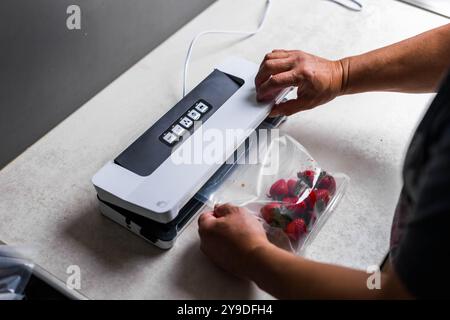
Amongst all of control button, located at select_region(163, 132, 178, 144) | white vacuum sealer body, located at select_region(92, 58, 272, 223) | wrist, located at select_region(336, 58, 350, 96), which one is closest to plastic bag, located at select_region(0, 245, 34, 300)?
white vacuum sealer body, located at select_region(92, 58, 272, 223)

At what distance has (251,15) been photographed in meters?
0.98

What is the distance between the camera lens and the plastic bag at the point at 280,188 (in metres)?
0.67

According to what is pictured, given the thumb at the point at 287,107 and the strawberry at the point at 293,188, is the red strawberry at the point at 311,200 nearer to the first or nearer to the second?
the strawberry at the point at 293,188

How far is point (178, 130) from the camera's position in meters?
0.71

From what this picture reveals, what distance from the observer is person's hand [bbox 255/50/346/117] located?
29.3 inches

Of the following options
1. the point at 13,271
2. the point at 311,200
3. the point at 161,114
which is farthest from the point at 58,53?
the point at 311,200

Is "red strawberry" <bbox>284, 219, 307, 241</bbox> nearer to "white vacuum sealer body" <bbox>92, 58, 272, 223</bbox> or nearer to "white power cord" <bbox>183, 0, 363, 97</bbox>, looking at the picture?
"white vacuum sealer body" <bbox>92, 58, 272, 223</bbox>

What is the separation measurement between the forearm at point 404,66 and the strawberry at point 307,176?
154 millimetres

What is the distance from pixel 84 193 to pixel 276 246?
0.91 feet

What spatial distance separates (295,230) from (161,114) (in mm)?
295

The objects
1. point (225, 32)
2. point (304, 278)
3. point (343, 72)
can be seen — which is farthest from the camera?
point (225, 32)

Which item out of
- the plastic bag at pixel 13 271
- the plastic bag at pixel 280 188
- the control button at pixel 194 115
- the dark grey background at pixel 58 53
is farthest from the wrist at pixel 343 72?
the plastic bag at pixel 13 271

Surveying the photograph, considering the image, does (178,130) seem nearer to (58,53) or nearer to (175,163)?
(175,163)

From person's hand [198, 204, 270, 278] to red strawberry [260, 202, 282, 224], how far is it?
2cm
